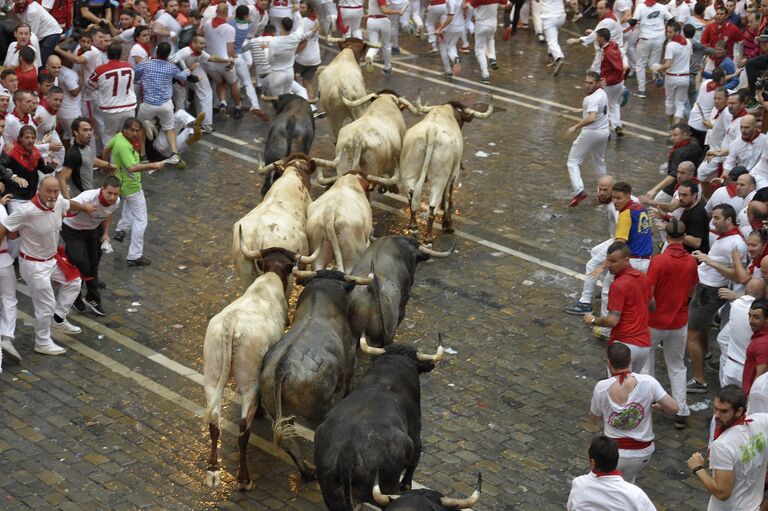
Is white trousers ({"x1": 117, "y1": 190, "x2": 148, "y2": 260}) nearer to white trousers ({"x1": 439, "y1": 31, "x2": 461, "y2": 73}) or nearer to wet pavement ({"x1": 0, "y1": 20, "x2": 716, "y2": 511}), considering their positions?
wet pavement ({"x1": 0, "y1": 20, "x2": 716, "y2": 511})

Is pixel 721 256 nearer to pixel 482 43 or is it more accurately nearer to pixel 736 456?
pixel 736 456

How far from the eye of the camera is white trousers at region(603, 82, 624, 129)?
20.6 m

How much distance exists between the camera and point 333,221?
44.0ft

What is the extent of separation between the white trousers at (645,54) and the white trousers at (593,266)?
1046cm

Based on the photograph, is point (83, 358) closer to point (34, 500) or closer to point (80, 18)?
point (34, 500)

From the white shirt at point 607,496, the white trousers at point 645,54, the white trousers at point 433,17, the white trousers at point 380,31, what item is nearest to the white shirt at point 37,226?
the white shirt at point 607,496

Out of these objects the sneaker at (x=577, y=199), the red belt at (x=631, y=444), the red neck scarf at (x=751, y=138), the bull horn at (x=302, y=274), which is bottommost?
the sneaker at (x=577, y=199)

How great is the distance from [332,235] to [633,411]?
15.6 ft

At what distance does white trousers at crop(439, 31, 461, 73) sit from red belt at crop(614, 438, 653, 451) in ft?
50.4

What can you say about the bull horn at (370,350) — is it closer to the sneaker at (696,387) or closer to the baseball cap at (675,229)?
the baseball cap at (675,229)

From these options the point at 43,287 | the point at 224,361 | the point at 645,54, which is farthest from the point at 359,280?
the point at 645,54

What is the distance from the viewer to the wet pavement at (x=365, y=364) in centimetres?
1091

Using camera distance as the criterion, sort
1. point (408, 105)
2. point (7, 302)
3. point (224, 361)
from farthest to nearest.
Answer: point (408, 105) → point (7, 302) → point (224, 361)

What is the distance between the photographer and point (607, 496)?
8406 millimetres
